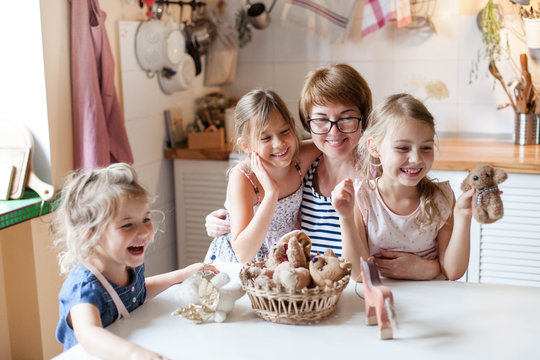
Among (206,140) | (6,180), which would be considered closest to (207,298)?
(6,180)

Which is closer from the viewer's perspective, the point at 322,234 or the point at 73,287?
the point at 73,287

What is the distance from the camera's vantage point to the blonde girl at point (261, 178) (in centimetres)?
157

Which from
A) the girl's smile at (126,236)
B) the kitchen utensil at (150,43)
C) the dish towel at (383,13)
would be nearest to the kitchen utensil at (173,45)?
the kitchen utensil at (150,43)

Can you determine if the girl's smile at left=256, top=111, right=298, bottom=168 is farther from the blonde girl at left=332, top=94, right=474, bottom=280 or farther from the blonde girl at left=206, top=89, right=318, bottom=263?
the blonde girl at left=332, top=94, right=474, bottom=280

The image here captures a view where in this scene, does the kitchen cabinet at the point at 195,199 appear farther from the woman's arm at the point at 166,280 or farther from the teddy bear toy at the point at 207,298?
the teddy bear toy at the point at 207,298

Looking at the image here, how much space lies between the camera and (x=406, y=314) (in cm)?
122

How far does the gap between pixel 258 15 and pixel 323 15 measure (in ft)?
1.10

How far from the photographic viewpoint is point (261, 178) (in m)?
1.60

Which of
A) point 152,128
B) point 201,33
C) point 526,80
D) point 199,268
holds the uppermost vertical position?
point 201,33

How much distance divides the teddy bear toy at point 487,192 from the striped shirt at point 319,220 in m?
0.49

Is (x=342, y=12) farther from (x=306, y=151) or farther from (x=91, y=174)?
(x=91, y=174)

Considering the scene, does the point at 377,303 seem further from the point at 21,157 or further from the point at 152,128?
the point at 152,128

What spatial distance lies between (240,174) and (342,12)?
1.64 meters

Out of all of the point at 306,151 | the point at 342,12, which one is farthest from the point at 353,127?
the point at 342,12
